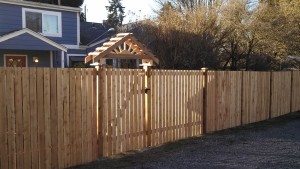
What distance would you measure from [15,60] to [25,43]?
1.53 meters

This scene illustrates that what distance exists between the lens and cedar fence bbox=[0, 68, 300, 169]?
6.17m

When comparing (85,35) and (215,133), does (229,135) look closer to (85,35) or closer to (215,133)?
(215,133)

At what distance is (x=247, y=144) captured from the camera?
938 centimetres

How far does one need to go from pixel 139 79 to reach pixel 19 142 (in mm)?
3178

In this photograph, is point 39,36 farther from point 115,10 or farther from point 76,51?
point 115,10

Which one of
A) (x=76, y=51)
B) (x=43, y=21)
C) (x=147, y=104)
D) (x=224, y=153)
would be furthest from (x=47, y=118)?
(x=76, y=51)

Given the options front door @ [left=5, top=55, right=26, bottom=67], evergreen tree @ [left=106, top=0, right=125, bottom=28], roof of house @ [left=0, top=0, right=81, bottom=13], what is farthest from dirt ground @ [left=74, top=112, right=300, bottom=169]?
evergreen tree @ [left=106, top=0, right=125, bottom=28]

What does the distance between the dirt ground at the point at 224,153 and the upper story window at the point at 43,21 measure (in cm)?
1330

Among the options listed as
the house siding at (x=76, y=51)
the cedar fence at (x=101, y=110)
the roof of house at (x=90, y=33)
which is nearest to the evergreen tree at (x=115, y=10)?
the roof of house at (x=90, y=33)

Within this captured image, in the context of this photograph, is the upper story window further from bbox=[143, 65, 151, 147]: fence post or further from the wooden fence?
the wooden fence

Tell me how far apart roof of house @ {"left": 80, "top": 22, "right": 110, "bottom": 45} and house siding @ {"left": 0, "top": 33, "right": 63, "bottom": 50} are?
5468 mm

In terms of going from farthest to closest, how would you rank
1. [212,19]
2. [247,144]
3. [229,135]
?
[212,19] < [229,135] < [247,144]

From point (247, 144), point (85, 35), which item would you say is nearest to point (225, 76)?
point (247, 144)

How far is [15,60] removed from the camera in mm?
19656
